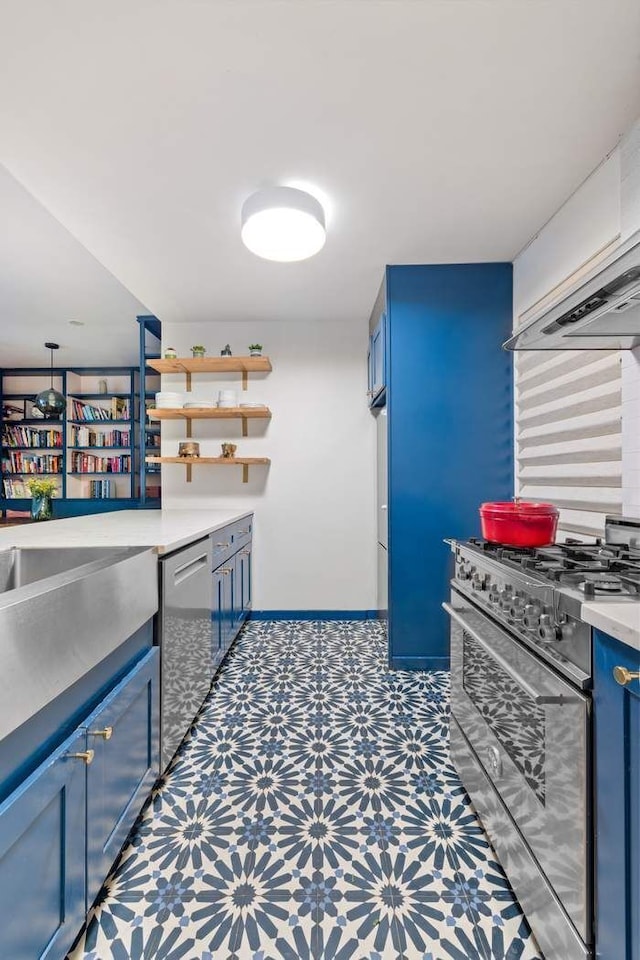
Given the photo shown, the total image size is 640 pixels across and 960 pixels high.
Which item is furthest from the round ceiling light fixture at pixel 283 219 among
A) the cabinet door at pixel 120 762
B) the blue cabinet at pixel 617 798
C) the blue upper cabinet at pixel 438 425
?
the blue cabinet at pixel 617 798

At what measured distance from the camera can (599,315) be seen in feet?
4.44

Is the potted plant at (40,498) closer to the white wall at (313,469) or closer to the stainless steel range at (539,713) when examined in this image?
the white wall at (313,469)

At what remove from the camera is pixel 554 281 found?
2.18 meters

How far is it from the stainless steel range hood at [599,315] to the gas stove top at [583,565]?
0.73m

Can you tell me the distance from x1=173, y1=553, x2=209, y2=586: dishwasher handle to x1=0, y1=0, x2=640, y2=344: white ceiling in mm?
1668

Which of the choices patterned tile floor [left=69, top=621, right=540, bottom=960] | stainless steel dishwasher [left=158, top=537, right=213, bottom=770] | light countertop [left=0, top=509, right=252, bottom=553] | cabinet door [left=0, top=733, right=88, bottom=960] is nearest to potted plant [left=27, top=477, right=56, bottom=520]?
light countertop [left=0, top=509, right=252, bottom=553]

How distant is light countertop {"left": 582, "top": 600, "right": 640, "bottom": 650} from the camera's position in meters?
0.75

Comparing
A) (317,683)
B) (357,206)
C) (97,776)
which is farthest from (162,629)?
(357,206)

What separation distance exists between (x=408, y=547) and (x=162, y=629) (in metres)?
1.58

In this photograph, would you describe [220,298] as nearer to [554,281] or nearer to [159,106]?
[159,106]

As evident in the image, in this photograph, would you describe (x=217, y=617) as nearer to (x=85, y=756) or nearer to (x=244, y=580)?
(x=244, y=580)

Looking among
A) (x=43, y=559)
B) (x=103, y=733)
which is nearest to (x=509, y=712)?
(x=103, y=733)

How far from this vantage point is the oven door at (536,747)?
897 mm

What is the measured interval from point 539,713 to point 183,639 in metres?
1.37
